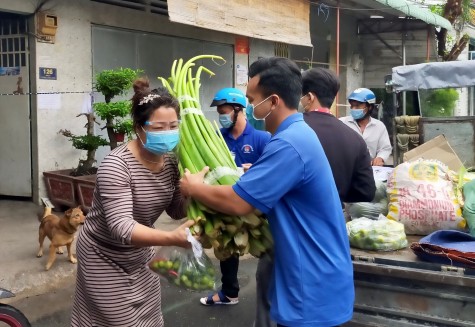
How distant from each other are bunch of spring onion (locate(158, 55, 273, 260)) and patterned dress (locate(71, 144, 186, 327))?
0.65 feet

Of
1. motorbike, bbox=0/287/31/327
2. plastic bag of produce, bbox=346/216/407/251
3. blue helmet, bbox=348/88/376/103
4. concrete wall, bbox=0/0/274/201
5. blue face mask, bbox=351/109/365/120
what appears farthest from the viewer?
concrete wall, bbox=0/0/274/201

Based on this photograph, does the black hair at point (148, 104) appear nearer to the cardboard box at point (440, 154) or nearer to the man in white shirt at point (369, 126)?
the cardboard box at point (440, 154)

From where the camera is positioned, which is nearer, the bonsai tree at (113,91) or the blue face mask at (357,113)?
the blue face mask at (357,113)

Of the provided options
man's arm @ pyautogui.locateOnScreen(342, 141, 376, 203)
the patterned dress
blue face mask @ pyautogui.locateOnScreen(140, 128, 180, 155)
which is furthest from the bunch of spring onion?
man's arm @ pyautogui.locateOnScreen(342, 141, 376, 203)

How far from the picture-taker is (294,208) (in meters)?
1.92

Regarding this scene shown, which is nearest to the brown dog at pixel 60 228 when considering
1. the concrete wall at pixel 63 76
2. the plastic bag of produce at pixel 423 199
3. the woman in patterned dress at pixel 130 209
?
the concrete wall at pixel 63 76

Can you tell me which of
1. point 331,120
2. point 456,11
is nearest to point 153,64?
point 331,120

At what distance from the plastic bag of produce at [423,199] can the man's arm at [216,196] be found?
1.76 metres

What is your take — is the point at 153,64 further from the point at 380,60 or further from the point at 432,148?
the point at 380,60

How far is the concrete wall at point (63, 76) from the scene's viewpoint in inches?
291

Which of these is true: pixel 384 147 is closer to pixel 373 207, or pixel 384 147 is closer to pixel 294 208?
pixel 373 207

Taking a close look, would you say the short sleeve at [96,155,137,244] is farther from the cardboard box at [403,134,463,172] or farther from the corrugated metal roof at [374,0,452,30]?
the corrugated metal roof at [374,0,452,30]

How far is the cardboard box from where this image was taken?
430 cm

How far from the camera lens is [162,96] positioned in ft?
7.34
